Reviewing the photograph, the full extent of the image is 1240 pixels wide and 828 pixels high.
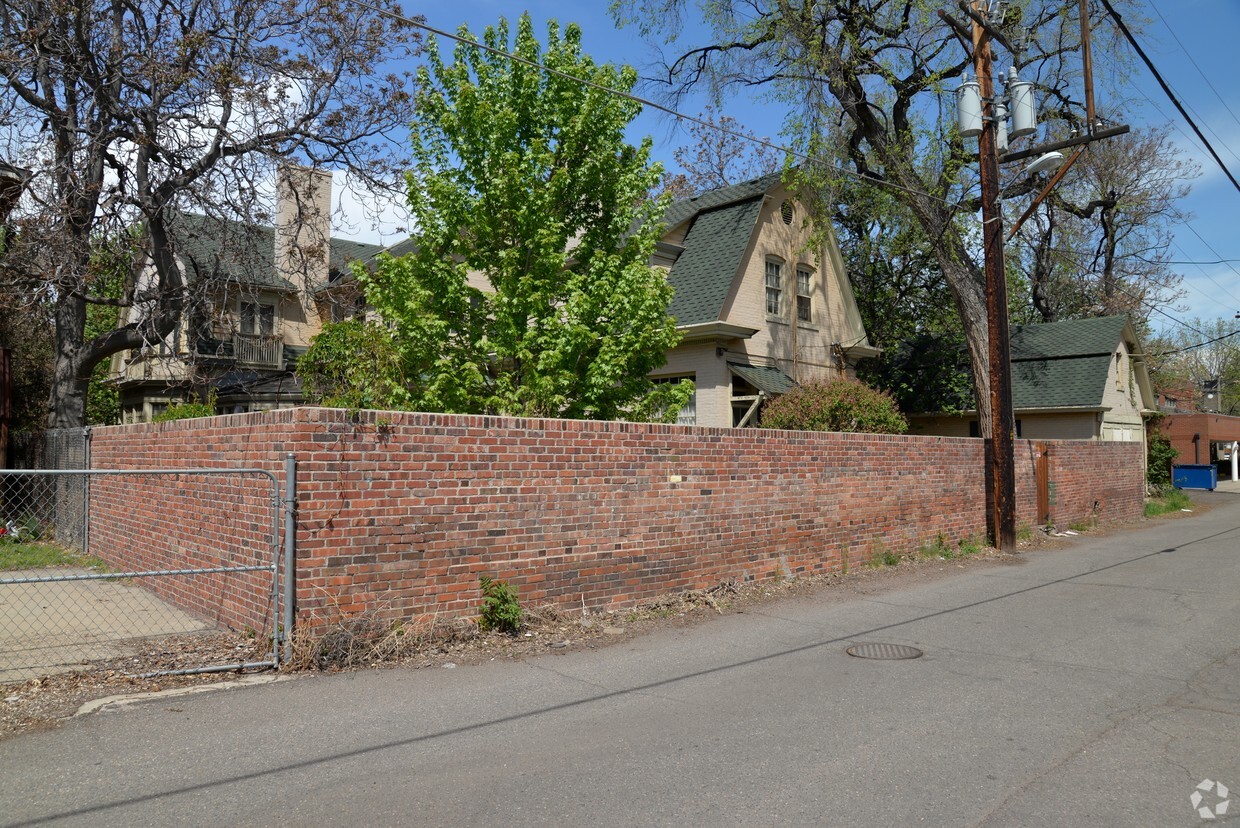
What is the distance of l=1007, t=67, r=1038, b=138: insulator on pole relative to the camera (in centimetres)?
1431

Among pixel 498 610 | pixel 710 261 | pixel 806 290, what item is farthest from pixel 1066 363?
pixel 498 610

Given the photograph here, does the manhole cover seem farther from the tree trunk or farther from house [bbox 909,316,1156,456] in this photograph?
house [bbox 909,316,1156,456]

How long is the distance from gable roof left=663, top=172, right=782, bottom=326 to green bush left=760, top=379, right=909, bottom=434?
4.30 metres

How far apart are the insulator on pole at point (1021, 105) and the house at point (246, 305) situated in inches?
450

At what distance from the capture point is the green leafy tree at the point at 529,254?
11.0 meters

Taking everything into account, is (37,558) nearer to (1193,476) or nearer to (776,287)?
(776,287)

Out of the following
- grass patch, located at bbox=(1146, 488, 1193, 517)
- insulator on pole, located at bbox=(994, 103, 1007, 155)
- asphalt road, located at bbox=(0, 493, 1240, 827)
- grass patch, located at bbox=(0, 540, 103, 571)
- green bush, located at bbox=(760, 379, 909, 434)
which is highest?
insulator on pole, located at bbox=(994, 103, 1007, 155)

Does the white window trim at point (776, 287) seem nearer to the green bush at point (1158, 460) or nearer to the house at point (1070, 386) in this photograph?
the house at point (1070, 386)

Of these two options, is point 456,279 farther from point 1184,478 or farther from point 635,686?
point 1184,478

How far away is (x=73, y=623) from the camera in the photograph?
7957mm

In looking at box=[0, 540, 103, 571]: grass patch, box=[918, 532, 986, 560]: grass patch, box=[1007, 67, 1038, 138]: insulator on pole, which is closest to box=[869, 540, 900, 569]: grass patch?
box=[918, 532, 986, 560]: grass patch

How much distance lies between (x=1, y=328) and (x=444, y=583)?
52.2 feet

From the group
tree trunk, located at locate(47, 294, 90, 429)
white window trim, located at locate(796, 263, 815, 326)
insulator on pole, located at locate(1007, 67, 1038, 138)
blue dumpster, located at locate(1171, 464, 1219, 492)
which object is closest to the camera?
insulator on pole, located at locate(1007, 67, 1038, 138)

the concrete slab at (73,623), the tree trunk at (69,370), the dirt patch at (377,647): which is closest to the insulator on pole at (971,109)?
the dirt patch at (377,647)
